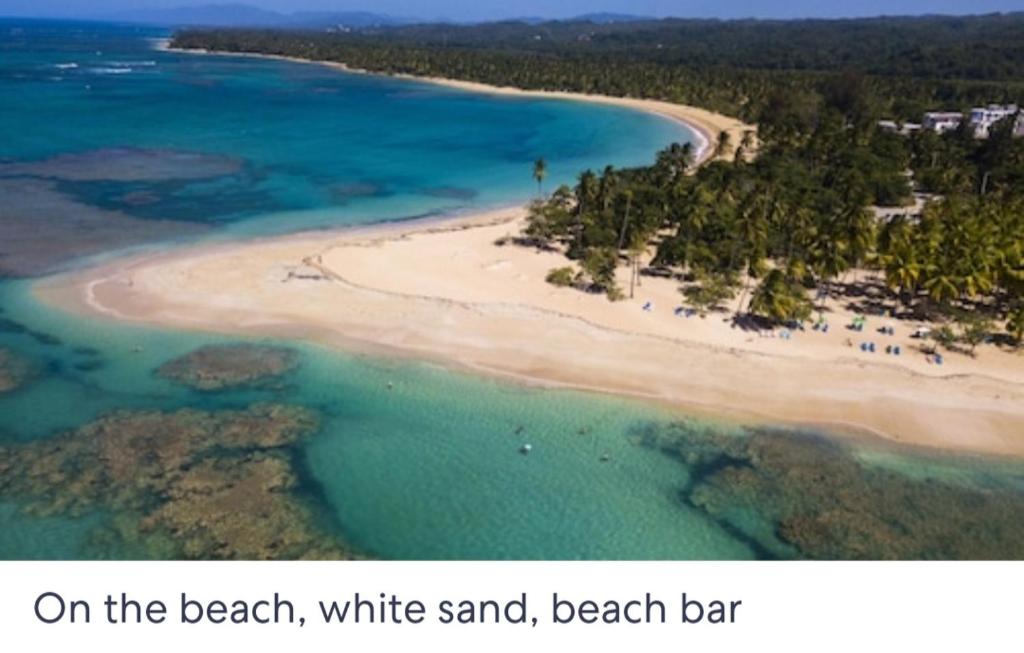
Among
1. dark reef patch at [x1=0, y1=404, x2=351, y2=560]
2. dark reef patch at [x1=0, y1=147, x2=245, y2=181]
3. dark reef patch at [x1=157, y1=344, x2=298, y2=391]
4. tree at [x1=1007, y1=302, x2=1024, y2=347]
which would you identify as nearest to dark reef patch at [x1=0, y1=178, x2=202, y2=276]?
dark reef patch at [x1=0, y1=147, x2=245, y2=181]

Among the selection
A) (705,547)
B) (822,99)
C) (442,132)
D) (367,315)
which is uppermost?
(822,99)

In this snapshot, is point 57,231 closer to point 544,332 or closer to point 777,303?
point 544,332

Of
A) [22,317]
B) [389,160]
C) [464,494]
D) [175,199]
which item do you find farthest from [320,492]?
[389,160]

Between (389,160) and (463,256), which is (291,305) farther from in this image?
(389,160)

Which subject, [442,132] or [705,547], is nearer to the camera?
[705,547]

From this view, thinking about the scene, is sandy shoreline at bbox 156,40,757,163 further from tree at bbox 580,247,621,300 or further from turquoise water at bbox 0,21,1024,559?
turquoise water at bbox 0,21,1024,559

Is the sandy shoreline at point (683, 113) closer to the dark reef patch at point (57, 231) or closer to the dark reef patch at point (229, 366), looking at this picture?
the dark reef patch at point (57, 231)

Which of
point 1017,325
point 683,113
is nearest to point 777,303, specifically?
point 1017,325

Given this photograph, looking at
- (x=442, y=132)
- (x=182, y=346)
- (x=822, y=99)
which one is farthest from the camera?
(x=822, y=99)
